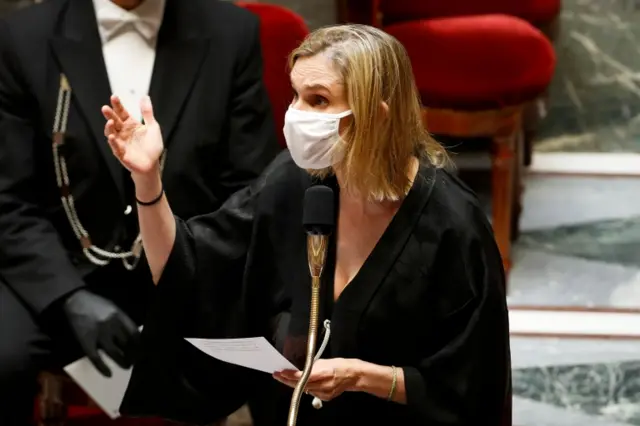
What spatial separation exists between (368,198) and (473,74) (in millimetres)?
1213

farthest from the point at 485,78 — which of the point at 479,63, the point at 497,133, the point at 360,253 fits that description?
the point at 360,253

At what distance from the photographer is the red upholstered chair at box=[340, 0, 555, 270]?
2.64 meters

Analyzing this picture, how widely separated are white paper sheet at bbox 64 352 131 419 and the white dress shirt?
0.49 m

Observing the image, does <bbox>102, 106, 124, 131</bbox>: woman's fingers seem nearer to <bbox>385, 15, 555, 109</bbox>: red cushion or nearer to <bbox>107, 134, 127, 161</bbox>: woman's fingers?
<bbox>107, 134, 127, 161</bbox>: woman's fingers

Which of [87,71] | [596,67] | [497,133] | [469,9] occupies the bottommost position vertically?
[596,67]

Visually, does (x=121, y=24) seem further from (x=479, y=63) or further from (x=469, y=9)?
(x=469, y=9)

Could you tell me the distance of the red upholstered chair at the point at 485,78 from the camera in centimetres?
264

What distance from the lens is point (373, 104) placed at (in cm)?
142

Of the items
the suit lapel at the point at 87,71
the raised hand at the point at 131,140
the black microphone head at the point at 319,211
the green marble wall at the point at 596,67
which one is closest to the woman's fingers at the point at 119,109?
the raised hand at the point at 131,140

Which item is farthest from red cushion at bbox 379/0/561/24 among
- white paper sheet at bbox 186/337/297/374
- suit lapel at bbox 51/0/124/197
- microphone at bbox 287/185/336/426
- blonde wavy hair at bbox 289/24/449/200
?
white paper sheet at bbox 186/337/297/374

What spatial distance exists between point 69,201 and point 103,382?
34 centimetres

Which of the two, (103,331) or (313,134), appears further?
(103,331)

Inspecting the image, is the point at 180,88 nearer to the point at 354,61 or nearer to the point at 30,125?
the point at 30,125

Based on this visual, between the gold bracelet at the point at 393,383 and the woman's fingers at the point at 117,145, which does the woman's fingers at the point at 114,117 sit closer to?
the woman's fingers at the point at 117,145
